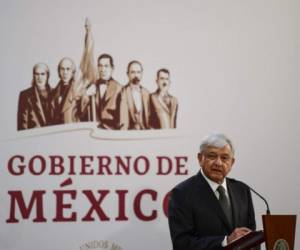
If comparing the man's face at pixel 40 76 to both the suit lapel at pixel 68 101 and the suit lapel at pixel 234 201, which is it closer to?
the suit lapel at pixel 68 101

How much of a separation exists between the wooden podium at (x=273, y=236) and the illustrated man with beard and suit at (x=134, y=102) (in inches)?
62.3

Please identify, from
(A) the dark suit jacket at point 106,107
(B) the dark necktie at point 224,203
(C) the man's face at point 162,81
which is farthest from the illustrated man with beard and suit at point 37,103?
(B) the dark necktie at point 224,203

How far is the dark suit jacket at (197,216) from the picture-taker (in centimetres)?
281

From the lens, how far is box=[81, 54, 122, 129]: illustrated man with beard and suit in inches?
152

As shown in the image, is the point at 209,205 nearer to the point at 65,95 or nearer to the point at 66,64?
the point at 65,95

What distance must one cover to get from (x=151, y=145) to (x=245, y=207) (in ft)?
3.55

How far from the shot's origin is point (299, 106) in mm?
4074

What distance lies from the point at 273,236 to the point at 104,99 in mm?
1891

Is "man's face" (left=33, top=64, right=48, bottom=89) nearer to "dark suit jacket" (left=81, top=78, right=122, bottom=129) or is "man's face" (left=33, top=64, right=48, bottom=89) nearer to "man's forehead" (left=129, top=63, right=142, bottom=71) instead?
"dark suit jacket" (left=81, top=78, right=122, bottom=129)

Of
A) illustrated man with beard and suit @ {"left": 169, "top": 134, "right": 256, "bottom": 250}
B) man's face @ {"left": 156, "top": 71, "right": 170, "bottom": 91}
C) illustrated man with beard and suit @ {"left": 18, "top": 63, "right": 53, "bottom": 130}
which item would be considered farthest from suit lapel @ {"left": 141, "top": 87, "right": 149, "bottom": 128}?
illustrated man with beard and suit @ {"left": 169, "top": 134, "right": 256, "bottom": 250}

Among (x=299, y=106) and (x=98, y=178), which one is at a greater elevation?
(x=299, y=106)

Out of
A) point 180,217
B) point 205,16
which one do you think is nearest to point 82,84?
point 205,16

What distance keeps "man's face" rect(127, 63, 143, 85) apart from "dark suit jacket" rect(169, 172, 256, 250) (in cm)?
120

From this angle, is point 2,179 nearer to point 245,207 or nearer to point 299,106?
point 245,207
